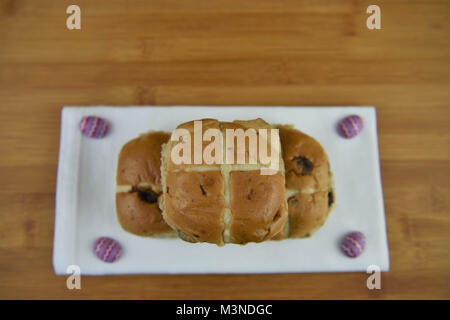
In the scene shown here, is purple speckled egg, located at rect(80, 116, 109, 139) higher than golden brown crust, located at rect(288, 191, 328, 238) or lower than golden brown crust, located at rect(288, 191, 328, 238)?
higher

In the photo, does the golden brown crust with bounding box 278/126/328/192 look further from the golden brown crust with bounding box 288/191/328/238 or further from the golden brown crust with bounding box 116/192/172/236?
the golden brown crust with bounding box 116/192/172/236

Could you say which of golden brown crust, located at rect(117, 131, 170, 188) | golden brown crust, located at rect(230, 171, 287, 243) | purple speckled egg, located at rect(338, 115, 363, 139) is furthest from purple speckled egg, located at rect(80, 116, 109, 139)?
purple speckled egg, located at rect(338, 115, 363, 139)

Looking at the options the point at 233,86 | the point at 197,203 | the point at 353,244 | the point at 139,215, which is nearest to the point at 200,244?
the point at 139,215

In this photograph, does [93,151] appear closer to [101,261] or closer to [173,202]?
[101,261]

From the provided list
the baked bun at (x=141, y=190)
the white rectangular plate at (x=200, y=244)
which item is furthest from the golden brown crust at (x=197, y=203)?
the white rectangular plate at (x=200, y=244)

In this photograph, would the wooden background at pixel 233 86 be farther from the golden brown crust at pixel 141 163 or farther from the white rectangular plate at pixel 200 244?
the golden brown crust at pixel 141 163
